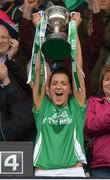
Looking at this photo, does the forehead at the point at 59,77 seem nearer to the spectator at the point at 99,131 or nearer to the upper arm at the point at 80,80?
the upper arm at the point at 80,80

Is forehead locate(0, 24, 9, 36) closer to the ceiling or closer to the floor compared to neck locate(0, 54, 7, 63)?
closer to the ceiling

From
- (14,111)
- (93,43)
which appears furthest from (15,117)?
(93,43)

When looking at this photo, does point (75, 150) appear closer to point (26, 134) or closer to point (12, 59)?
point (26, 134)

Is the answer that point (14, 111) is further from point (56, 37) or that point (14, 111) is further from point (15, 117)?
point (56, 37)

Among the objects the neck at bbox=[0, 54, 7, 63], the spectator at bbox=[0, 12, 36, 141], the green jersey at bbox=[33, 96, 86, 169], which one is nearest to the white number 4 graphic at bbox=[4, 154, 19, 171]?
the green jersey at bbox=[33, 96, 86, 169]

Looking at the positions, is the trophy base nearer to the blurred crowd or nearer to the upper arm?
the upper arm

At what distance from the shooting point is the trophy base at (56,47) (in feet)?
21.9

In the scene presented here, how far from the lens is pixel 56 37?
6656 millimetres

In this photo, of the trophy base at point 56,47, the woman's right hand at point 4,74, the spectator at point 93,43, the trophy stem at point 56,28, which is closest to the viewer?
the trophy base at point 56,47

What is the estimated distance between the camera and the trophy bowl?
670 centimetres

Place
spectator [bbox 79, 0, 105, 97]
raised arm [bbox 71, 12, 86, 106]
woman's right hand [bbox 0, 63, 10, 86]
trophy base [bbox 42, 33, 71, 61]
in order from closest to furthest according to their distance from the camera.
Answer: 1. trophy base [bbox 42, 33, 71, 61]
2. raised arm [bbox 71, 12, 86, 106]
3. woman's right hand [bbox 0, 63, 10, 86]
4. spectator [bbox 79, 0, 105, 97]

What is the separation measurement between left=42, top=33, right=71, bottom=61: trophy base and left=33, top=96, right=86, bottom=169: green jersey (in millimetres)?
415

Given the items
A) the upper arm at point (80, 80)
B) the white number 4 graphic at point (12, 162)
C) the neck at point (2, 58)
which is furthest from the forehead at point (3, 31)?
the white number 4 graphic at point (12, 162)

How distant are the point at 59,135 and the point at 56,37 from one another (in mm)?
→ 794
